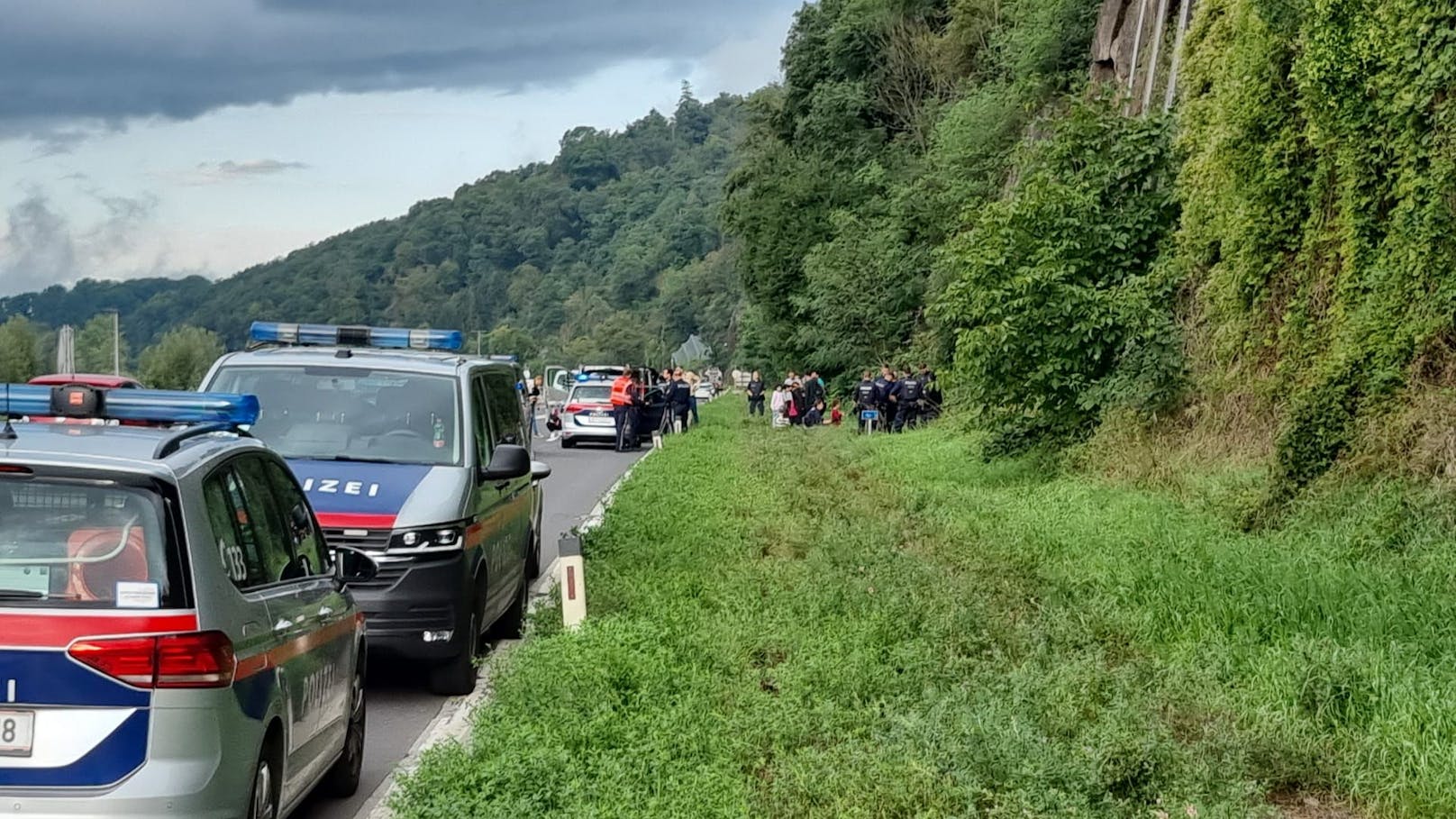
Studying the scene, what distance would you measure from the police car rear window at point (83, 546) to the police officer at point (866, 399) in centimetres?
3341

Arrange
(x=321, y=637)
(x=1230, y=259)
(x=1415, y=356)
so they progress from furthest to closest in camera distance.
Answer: (x=1230, y=259) → (x=1415, y=356) → (x=321, y=637)

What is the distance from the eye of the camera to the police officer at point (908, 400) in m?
37.1

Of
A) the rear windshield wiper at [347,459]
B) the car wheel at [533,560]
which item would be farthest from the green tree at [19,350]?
the rear windshield wiper at [347,459]

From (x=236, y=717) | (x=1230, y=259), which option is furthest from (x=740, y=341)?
(x=236, y=717)

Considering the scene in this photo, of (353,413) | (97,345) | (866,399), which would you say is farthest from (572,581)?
(97,345)

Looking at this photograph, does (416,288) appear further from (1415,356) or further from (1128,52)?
(1415,356)

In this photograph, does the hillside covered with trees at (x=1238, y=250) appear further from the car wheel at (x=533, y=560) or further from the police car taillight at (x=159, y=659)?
the police car taillight at (x=159, y=659)

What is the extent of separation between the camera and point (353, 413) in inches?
416

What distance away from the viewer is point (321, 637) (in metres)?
6.48

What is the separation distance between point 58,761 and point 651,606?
6.72m

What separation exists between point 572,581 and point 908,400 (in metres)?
27.1

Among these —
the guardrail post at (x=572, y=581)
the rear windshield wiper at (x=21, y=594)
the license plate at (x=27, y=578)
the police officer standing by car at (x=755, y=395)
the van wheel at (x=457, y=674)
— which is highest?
the license plate at (x=27, y=578)

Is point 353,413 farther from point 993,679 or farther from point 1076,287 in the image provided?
point 1076,287

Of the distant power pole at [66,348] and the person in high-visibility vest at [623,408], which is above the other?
the distant power pole at [66,348]
